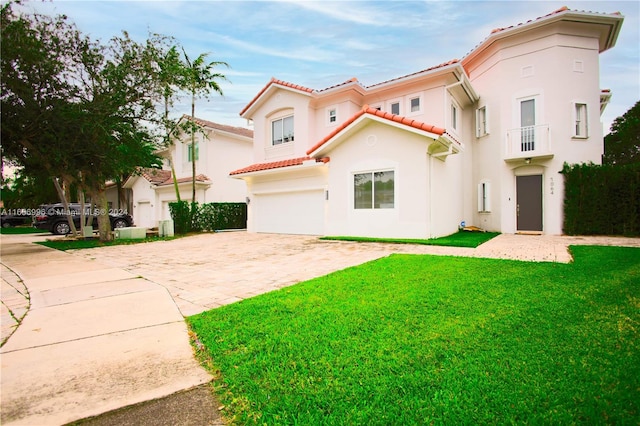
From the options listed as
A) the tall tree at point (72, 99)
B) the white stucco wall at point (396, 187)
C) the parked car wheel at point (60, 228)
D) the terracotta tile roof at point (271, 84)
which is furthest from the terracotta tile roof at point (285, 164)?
the parked car wheel at point (60, 228)

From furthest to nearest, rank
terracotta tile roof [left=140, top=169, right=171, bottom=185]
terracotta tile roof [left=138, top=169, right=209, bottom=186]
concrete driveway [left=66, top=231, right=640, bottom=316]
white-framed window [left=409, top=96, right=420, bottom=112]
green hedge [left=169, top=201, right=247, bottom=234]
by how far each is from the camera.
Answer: terracotta tile roof [left=140, top=169, right=171, bottom=185] < terracotta tile roof [left=138, top=169, right=209, bottom=186] < green hedge [left=169, top=201, right=247, bottom=234] < white-framed window [left=409, top=96, right=420, bottom=112] < concrete driveway [left=66, top=231, right=640, bottom=316]

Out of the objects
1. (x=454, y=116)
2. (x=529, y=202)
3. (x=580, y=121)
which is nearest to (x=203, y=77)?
(x=454, y=116)

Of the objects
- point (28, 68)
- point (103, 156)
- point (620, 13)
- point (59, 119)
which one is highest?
point (620, 13)

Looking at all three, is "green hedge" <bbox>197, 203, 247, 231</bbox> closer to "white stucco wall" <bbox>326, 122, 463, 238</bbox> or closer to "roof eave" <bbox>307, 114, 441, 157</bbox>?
"roof eave" <bbox>307, 114, 441, 157</bbox>

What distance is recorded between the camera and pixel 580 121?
1283 cm

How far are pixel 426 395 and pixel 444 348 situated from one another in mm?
685

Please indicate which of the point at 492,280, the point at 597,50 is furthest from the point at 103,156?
the point at 597,50

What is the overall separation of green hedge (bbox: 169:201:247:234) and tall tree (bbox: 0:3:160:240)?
4190mm

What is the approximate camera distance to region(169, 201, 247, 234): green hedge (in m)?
16.7

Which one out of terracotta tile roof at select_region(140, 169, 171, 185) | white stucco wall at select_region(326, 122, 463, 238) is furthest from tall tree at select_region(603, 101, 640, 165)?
terracotta tile roof at select_region(140, 169, 171, 185)

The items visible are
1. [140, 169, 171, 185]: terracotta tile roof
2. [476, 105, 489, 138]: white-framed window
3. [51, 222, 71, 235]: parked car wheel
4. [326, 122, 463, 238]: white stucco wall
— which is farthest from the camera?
[140, 169, 171, 185]: terracotta tile roof

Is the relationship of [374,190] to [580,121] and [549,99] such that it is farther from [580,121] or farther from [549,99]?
[580,121]

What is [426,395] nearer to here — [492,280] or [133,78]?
[492,280]

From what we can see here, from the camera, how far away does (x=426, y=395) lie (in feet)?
6.44
